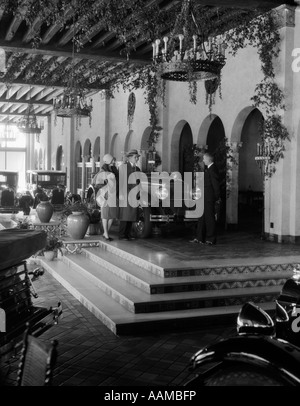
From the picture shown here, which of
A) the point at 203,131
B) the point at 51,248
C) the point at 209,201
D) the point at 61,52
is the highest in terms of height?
the point at 61,52

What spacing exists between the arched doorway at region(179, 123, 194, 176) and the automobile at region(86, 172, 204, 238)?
286 centimetres

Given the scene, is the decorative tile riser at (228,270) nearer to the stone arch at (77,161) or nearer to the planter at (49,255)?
the planter at (49,255)

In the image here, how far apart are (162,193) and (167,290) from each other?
4.02m

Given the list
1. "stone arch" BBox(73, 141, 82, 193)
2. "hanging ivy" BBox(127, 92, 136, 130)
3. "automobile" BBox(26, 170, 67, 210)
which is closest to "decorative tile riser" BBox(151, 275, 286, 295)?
"hanging ivy" BBox(127, 92, 136, 130)

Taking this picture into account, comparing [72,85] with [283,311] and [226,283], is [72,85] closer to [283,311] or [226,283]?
[226,283]

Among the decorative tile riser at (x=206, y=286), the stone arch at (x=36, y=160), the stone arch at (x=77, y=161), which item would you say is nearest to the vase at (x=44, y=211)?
the decorative tile riser at (x=206, y=286)

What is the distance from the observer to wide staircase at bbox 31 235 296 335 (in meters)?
5.78

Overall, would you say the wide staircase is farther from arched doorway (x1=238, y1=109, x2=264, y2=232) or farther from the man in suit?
arched doorway (x1=238, y1=109, x2=264, y2=232)

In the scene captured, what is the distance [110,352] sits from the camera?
482 centimetres

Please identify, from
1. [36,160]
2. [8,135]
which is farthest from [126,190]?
[8,135]

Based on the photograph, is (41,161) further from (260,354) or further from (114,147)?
(260,354)

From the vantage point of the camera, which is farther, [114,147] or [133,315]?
[114,147]

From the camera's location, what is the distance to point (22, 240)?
135 inches

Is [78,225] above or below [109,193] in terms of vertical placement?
below
